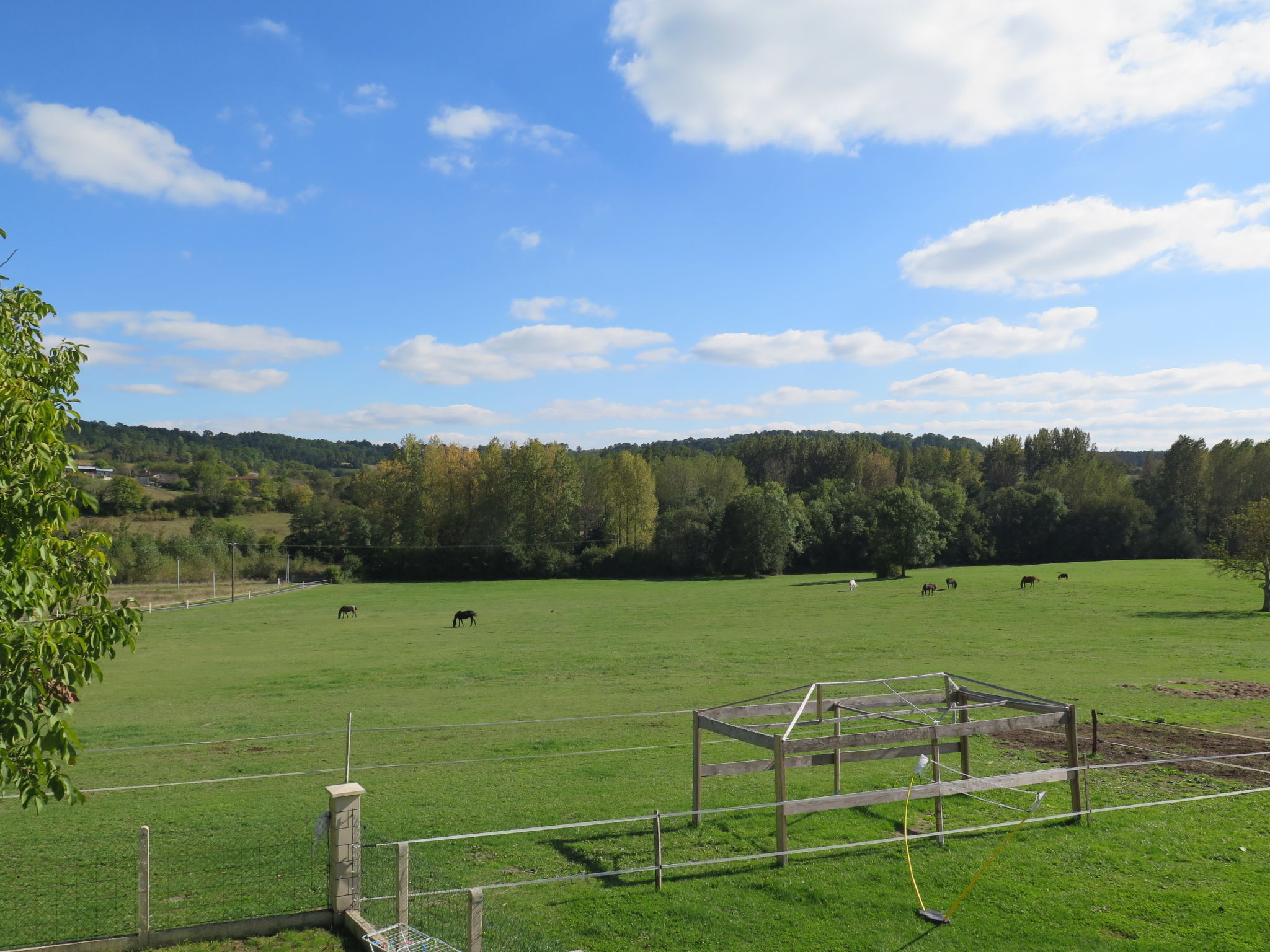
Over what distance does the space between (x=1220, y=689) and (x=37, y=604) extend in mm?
28474

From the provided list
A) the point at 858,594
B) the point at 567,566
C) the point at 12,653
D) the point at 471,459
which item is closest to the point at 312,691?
the point at 12,653

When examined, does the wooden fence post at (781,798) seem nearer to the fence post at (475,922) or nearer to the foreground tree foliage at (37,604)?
the fence post at (475,922)

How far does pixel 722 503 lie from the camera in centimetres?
12325

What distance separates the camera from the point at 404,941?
25.8ft

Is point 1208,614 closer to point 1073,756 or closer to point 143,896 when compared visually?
point 1073,756

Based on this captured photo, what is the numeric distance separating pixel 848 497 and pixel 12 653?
108 meters

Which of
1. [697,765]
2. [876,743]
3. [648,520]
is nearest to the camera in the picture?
[697,765]

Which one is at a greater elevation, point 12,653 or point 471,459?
point 471,459

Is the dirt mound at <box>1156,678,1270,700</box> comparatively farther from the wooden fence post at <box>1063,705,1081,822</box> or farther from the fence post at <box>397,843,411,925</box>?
the fence post at <box>397,843,411,925</box>

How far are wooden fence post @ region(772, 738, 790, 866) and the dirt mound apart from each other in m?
17.9

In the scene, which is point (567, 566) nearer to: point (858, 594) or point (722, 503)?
point (722, 503)

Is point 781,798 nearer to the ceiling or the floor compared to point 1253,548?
nearer to the floor

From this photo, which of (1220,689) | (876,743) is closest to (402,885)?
(876,743)

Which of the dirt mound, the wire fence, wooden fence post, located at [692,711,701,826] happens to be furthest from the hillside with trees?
the wire fence
